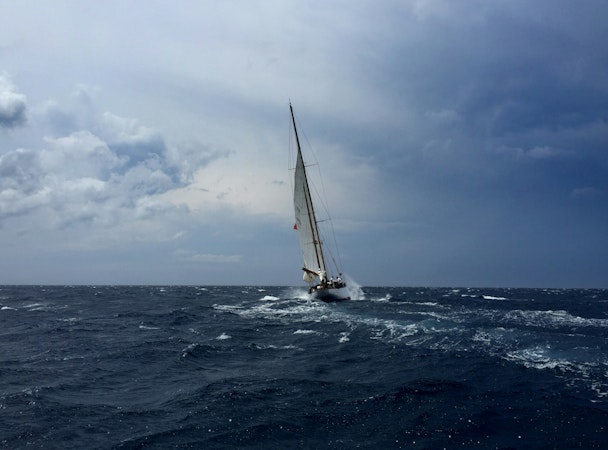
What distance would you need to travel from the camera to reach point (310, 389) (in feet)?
58.2

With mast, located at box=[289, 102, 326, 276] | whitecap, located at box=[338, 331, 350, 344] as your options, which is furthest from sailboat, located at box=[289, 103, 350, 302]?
whitecap, located at box=[338, 331, 350, 344]

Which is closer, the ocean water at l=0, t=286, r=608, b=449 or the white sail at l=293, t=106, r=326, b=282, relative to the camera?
the ocean water at l=0, t=286, r=608, b=449

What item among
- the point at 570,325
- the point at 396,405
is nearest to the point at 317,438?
the point at 396,405

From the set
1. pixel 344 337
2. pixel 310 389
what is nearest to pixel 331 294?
pixel 344 337

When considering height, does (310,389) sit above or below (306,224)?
below

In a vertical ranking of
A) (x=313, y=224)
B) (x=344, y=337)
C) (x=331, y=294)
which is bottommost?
(x=344, y=337)

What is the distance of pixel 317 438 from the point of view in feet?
42.0

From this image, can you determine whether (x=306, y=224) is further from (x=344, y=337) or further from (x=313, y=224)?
(x=344, y=337)

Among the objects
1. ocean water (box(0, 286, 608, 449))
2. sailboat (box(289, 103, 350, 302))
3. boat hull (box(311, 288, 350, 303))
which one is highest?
sailboat (box(289, 103, 350, 302))

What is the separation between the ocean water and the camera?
512 inches

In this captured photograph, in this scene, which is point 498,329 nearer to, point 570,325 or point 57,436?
point 570,325

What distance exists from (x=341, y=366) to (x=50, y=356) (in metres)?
18.6

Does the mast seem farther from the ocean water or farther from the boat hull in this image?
the ocean water

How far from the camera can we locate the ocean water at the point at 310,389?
1301 cm
